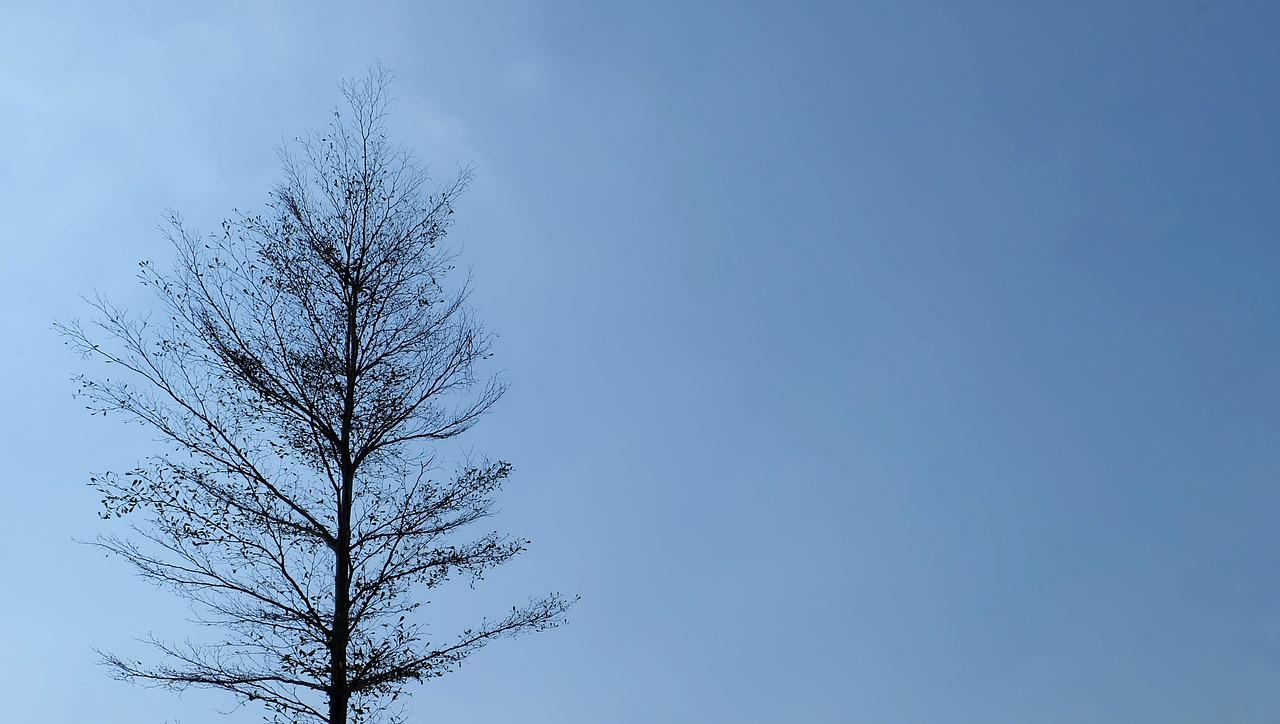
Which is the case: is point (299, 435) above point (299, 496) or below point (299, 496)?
above

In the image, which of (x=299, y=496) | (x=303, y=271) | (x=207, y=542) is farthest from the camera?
(x=303, y=271)

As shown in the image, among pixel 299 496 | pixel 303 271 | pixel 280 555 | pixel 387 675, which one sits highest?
pixel 303 271

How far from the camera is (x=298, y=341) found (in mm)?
10352

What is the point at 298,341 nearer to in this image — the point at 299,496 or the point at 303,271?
the point at 303,271

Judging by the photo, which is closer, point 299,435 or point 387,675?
point 387,675

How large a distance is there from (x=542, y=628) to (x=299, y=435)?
10.8 feet

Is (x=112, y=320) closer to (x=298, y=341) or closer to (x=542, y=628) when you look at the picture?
(x=298, y=341)

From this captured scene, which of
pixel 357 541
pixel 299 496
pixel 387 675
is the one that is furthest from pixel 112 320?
pixel 387 675

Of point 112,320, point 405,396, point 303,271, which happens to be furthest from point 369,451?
point 112,320

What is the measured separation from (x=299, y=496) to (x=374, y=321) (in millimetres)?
2120

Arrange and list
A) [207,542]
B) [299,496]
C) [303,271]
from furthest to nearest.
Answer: [303,271] < [299,496] < [207,542]

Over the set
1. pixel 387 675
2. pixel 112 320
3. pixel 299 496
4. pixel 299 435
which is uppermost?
pixel 112 320

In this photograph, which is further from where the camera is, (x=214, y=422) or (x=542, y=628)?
(x=542, y=628)

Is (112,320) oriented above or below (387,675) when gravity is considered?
above
